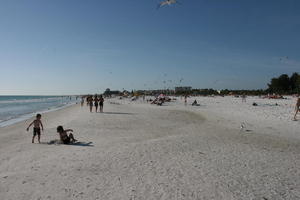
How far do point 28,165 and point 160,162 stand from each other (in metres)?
3.87

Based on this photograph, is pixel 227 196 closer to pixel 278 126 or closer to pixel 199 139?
pixel 199 139

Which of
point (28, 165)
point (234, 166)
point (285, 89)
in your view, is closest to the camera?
point (234, 166)

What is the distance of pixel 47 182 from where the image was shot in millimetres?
5094

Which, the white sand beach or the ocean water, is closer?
the white sand beach

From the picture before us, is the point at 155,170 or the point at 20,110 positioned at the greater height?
the point at 155,170

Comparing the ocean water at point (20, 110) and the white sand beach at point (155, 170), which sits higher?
the white sand beach at point (155, 170)

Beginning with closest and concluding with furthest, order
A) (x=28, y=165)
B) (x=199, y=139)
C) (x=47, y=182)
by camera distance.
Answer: (x=47, y=182) < (x=28, y=165) < (x=199, y=139)

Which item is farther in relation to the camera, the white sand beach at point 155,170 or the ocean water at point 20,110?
the ocean water at point 20,110

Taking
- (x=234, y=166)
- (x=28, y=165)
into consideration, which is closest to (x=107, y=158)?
(x=28, y=165)

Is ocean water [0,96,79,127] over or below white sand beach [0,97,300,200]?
below

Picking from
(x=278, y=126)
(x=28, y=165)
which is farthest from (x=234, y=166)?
(x=278, y=126)

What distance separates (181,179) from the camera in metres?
5.12

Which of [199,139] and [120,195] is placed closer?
[120,195]

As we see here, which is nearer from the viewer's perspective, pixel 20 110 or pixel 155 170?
pixel 155 170
